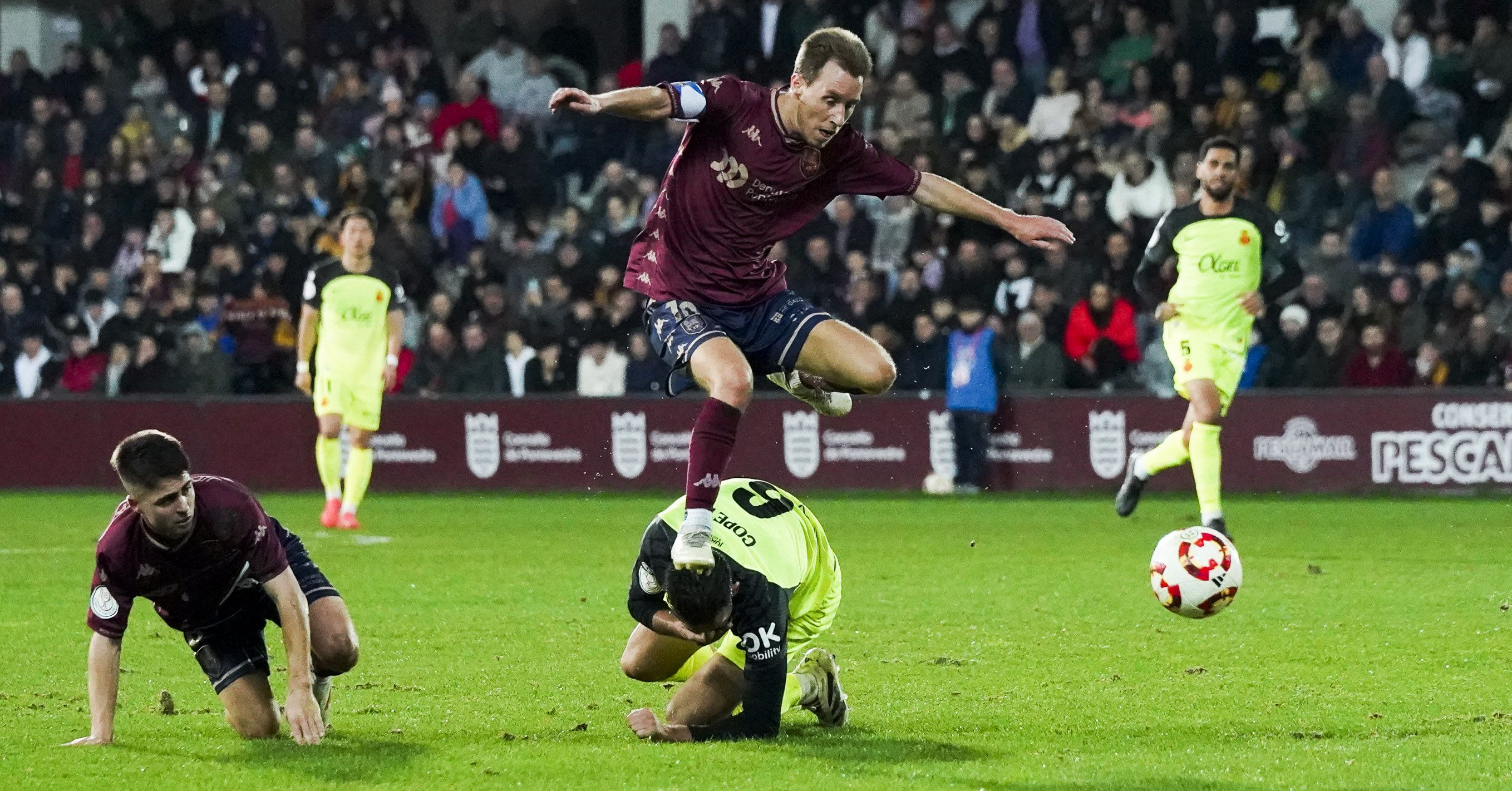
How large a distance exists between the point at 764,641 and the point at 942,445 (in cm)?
1157

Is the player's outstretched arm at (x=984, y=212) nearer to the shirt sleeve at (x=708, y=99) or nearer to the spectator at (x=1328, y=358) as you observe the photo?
the shirt sleeve at (x=708, y=99)

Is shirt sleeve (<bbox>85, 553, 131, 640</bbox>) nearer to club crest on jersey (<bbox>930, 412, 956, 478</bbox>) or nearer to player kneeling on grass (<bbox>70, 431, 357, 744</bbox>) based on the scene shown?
player kneeling on grass (<bbox>70, 431, 357, 744</bbox>)

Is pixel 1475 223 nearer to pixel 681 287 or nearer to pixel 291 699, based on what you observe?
pixel 681 287

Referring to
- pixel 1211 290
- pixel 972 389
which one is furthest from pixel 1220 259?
pixel 972 389

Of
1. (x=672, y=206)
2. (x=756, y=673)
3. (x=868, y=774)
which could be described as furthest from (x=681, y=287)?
(x=868, y=774)

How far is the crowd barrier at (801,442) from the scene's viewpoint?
16.5 m

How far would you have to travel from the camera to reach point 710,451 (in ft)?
23.1

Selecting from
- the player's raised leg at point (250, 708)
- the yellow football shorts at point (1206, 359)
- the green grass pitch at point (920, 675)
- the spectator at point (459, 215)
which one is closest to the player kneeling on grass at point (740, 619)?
the green grass pitch at point (920, 675)

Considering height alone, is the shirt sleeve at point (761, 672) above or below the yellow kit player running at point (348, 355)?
below

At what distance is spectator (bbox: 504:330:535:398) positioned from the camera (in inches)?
731

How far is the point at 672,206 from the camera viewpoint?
7691 millimetres

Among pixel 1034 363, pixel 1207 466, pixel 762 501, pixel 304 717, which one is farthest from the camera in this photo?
pixel 1034 363

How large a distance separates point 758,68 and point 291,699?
1566 centimetres

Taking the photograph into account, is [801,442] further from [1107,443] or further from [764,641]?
[764,641]
